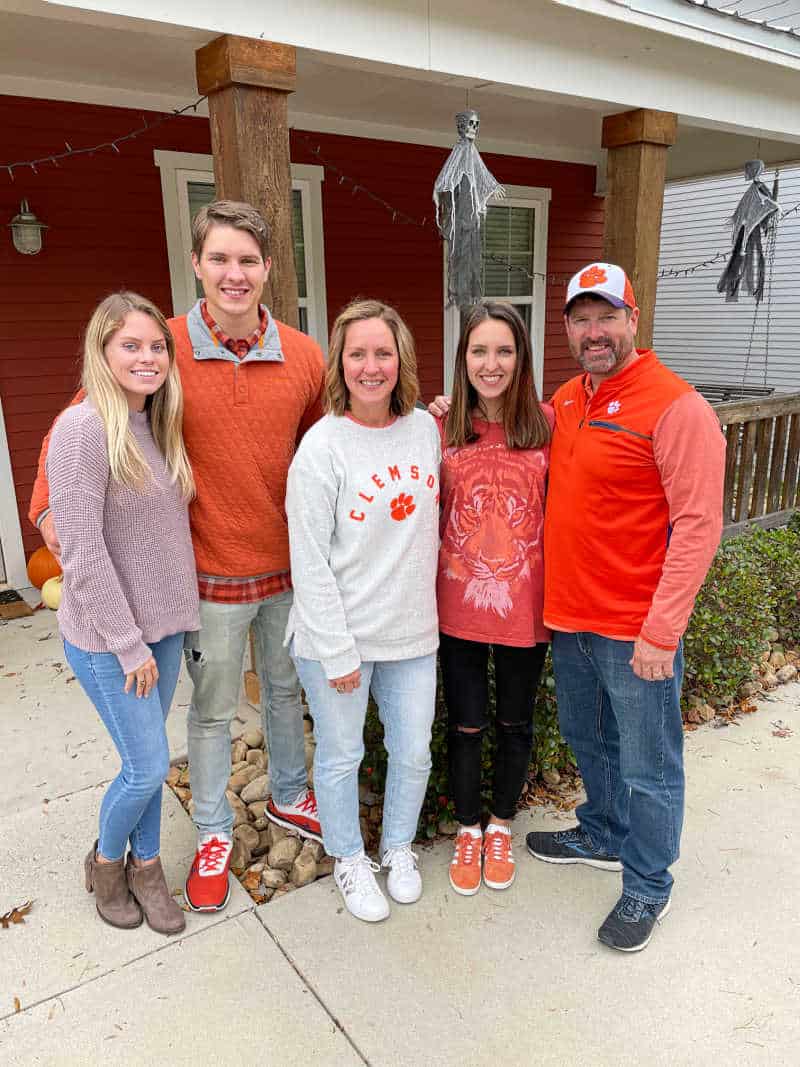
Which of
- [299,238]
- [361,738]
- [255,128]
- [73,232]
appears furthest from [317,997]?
[299,238]

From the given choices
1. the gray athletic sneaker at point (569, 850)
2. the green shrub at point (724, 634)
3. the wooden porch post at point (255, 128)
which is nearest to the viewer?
the gray athletic sneaker at point (569, 850)

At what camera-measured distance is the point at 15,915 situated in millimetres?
2314

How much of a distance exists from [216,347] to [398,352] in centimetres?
50

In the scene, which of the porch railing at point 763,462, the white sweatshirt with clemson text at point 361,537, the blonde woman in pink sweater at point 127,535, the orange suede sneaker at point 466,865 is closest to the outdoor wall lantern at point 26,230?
the blonde woman in pink sweater at point 127,535

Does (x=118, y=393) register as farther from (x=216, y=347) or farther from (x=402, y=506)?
(x=402, y=506)

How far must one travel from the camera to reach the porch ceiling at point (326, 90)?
3.68 metres

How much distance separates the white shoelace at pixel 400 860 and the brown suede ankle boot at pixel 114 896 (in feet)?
2.48

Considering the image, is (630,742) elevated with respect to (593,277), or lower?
lower

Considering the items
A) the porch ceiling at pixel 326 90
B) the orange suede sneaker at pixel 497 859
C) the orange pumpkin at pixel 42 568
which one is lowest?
the orange suede sneaker at pixel 497 859

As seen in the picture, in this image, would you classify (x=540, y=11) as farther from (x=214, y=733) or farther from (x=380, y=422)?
(x=214, y=733)

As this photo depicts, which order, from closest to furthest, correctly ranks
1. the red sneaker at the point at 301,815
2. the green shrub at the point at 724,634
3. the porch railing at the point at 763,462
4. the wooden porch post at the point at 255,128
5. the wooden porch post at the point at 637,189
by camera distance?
the red sneaker at the point at 301,815 < the wooden porch post at the point at 255,128 < the green shrub at the point at 724,634 < the wooden porch post at the point at 637,189 < the porch railing at the point at 763,462

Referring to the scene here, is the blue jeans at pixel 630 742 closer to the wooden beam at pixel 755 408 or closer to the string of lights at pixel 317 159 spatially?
the string of lights at pixel 317 159

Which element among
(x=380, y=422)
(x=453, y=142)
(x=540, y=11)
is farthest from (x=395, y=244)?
(x=380, y=422)

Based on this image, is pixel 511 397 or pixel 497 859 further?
pixel 497 859
